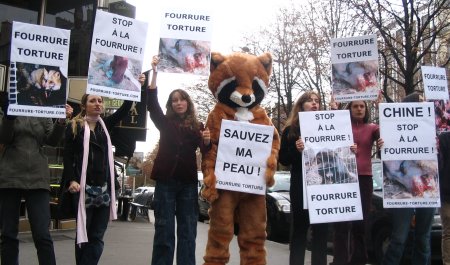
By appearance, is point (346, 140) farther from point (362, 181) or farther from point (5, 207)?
point (5, 207)

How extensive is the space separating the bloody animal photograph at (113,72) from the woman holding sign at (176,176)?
20 centimetres

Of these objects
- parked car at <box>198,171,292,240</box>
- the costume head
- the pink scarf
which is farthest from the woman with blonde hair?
parked car at <box>198,171,292,240</box>

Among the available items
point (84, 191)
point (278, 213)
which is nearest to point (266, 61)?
point (84, 191)

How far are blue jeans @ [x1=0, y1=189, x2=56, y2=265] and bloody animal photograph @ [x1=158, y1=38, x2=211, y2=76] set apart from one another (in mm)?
1704

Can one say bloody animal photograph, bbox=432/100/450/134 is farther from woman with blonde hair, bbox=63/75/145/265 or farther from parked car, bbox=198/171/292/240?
parked car, bbox=198/171/292/240

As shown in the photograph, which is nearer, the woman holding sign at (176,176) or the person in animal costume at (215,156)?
the person in animal costume at (215,156)

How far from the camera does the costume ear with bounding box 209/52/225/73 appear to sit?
16.6 feet

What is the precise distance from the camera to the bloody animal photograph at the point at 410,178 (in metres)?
5.35

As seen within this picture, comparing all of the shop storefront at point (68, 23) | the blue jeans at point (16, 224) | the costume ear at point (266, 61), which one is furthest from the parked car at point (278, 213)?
the blue jeans at point (16, 224)

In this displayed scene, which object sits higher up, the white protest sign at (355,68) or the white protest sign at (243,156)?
the white protest sign at (355,68)

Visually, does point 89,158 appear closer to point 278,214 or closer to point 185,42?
point 185,42

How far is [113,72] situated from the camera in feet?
16.2

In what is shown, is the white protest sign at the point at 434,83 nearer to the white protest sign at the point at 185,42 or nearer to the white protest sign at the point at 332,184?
the white protest sign at the point at 332,184

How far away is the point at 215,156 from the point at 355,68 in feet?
6.31
